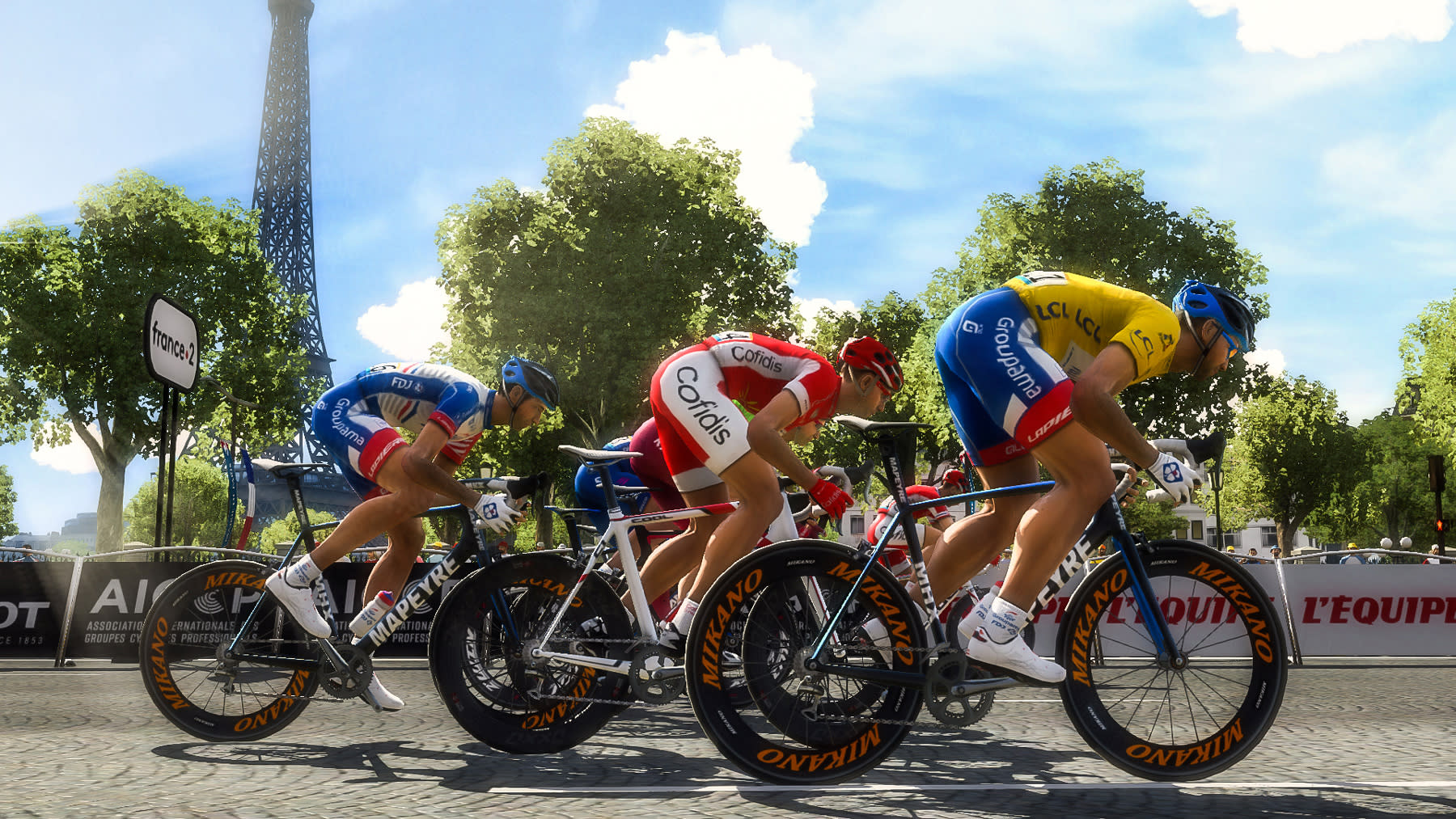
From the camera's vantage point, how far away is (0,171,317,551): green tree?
3544cm

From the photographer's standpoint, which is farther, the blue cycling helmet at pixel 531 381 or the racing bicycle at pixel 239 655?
the blue cycling helmet at pixel 531 381

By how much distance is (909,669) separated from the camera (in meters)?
4.28

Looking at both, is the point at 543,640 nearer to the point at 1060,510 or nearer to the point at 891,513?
the point at 891,513

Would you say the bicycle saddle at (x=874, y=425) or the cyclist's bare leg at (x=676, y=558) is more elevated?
the bicycle saddle at (x=874, y=425)

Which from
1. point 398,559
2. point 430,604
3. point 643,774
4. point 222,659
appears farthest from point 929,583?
point 430,604

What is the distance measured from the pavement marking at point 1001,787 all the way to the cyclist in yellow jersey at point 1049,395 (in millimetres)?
560

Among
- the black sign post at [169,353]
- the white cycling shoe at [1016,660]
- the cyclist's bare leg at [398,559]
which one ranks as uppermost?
the black sign post at [169,353]

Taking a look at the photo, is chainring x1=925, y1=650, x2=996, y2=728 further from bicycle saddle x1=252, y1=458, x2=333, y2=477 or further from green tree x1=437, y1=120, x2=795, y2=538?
green tree x1=437, y1=120, x2=795, y2=538

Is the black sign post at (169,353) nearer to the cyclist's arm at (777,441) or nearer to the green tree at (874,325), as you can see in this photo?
the cyclist's arm at (777,441)

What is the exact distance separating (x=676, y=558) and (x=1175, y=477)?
7.43 feet

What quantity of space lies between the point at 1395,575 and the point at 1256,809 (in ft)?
32.0

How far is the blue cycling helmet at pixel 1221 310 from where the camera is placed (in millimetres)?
4492

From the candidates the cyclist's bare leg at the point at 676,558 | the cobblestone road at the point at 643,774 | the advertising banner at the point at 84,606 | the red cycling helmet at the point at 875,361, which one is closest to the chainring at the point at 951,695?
the cobblestone road at the point at 643,774

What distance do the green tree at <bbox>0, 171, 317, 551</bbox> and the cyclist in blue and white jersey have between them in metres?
31.5
